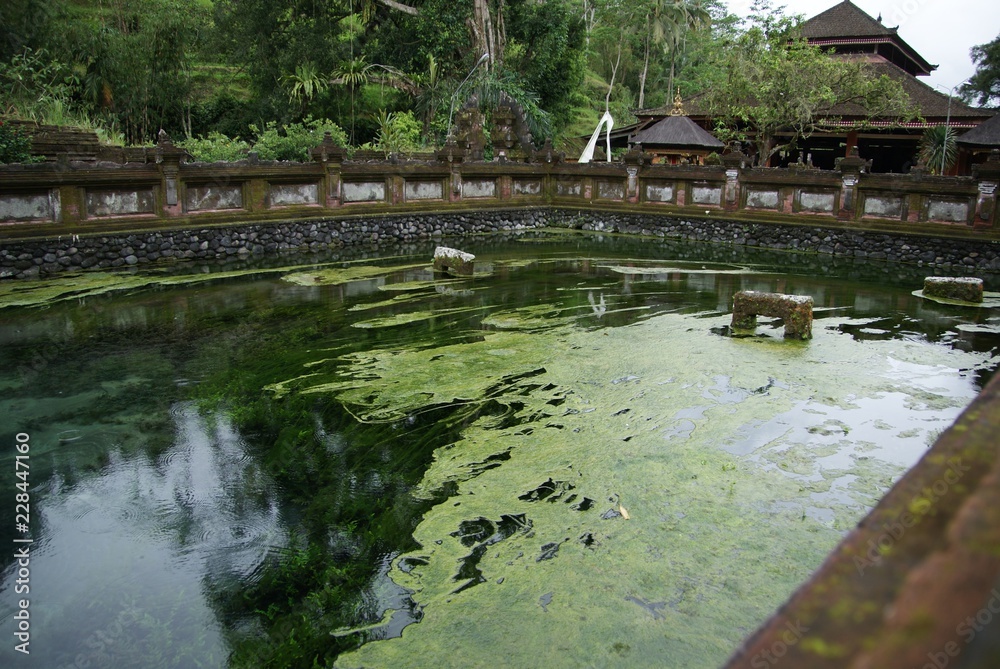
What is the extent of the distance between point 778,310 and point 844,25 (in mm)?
21985

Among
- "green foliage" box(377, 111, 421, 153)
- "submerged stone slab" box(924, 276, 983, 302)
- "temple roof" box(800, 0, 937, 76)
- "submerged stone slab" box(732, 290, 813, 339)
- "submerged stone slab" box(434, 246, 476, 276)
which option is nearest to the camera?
"submerged stone slab" box(732, 290, 813, 339)

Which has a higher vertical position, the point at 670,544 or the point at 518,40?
the point at 518,40

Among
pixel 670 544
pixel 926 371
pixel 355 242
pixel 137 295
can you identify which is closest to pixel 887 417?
pixel 926 371

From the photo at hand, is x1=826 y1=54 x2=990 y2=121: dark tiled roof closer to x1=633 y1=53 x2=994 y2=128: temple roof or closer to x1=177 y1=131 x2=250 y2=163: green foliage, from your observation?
x1=633 y1=53 x2=994 y2=128: temple roof

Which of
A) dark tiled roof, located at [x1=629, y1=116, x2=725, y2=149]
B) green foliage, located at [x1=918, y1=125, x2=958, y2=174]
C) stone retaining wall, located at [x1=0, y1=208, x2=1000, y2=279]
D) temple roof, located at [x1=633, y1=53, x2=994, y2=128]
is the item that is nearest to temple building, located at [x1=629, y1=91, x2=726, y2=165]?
dark tiled roof, located at [x1=629, y1=116, x2=725, y2=149]

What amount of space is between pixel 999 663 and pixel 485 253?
14328 millimetres

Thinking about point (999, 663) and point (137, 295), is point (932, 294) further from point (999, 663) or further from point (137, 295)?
point (999, 663)

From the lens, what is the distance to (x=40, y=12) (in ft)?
77.2

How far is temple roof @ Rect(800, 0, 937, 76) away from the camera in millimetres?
25438

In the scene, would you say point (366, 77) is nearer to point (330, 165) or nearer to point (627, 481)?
point (330, 165)

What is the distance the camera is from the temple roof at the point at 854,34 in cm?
2544

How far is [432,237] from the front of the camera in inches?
671

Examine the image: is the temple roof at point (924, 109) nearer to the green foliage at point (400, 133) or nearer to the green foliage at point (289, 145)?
the green foliage at point (400, 133)

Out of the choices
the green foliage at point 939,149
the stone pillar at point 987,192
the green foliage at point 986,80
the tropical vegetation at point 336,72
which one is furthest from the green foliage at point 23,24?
the green foliage at point 986,80
